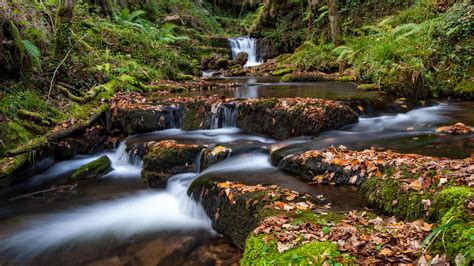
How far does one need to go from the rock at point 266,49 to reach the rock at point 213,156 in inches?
700

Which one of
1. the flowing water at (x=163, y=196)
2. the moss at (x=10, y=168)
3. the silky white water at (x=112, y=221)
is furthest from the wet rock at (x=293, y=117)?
the moss at (x=10, y=168)

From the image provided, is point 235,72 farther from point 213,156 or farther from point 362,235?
→ point 362,235

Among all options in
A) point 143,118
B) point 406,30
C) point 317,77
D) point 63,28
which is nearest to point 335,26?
point 317,77

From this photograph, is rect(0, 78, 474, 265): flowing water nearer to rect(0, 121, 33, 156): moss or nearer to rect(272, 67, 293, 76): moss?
rect(0, 121, 33, 156): moss

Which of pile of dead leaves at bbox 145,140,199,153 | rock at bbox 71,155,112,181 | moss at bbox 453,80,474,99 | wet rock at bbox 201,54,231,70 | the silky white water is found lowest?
the silky white water

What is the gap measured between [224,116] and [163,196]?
319 cm

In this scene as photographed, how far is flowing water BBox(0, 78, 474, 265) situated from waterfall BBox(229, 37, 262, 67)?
1522 centimetres

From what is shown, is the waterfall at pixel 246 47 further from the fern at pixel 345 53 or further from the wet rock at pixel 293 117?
the wet rock at pixel 293 117

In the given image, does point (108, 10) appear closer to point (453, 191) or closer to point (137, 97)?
point (137, 97)

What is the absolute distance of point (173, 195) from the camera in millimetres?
5934

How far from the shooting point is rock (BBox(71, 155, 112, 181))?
22.7ft

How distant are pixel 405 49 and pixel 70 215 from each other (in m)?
10.1

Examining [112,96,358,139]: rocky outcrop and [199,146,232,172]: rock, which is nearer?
[199,146,232,172]: rock

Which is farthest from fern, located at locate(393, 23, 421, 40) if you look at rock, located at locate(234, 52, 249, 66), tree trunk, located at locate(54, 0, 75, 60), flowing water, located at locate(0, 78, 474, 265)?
rock, located at locate(234, 52, 249, 66)
